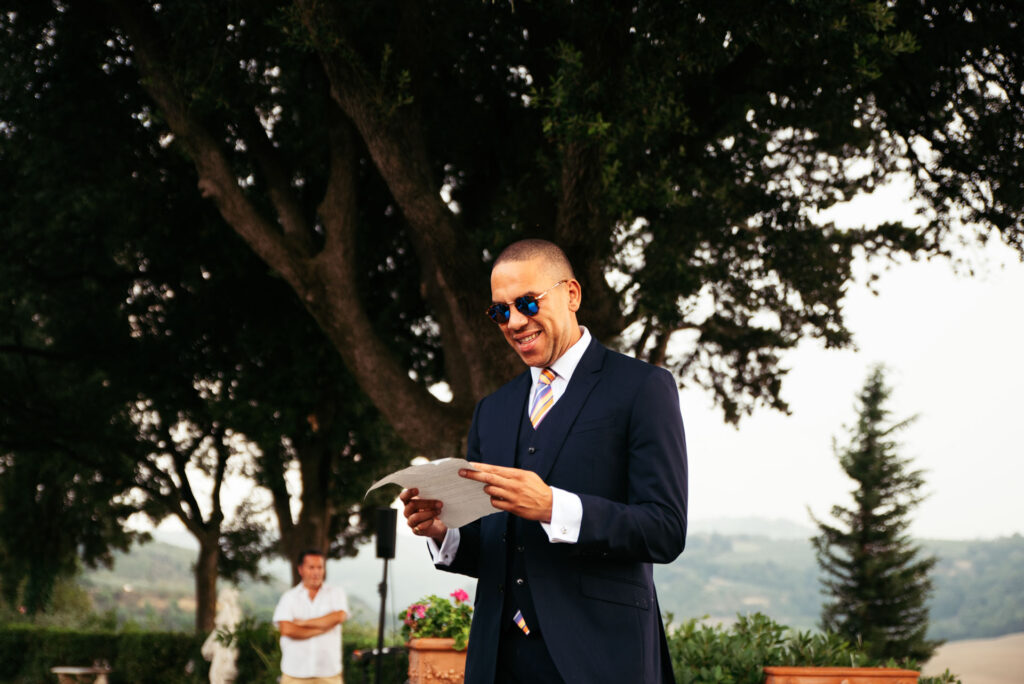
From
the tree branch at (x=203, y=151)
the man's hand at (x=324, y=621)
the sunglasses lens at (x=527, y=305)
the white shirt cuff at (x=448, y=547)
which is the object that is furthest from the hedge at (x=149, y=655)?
the sunglasses lens at (x=527, y=305)

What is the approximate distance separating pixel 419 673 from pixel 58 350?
13.3 metres

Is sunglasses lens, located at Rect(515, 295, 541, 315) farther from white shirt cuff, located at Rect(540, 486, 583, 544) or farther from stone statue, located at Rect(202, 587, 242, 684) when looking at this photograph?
stone statue, located at Rect(202, 587, 242, 684)

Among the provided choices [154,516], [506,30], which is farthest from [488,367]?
[154,516]

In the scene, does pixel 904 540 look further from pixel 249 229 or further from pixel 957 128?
pixel 249 229

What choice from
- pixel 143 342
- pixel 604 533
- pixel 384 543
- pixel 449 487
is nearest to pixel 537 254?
pixel 449 487

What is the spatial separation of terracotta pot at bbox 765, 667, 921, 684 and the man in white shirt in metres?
4.27

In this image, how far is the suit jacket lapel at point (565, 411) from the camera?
277cm

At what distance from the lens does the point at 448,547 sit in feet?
9.96

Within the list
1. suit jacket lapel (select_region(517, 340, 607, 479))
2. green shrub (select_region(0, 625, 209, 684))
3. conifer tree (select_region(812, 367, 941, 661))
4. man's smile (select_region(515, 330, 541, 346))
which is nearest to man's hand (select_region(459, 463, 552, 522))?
suit jacket lapel (select_region(517, 340, 607, 479))

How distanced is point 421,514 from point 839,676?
5.46m

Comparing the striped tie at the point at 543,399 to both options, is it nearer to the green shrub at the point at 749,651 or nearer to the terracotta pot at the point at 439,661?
the green shrub at the point at 749,651

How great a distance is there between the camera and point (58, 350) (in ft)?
62.5

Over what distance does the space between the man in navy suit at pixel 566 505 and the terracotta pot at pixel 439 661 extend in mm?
6240

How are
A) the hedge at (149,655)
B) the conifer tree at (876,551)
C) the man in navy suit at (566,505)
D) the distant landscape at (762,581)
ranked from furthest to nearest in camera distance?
the distant landscape at (762,581) < the conifer tree at (876,551) < the hedge at (149,655) < the man in navy suit at (566,505)
